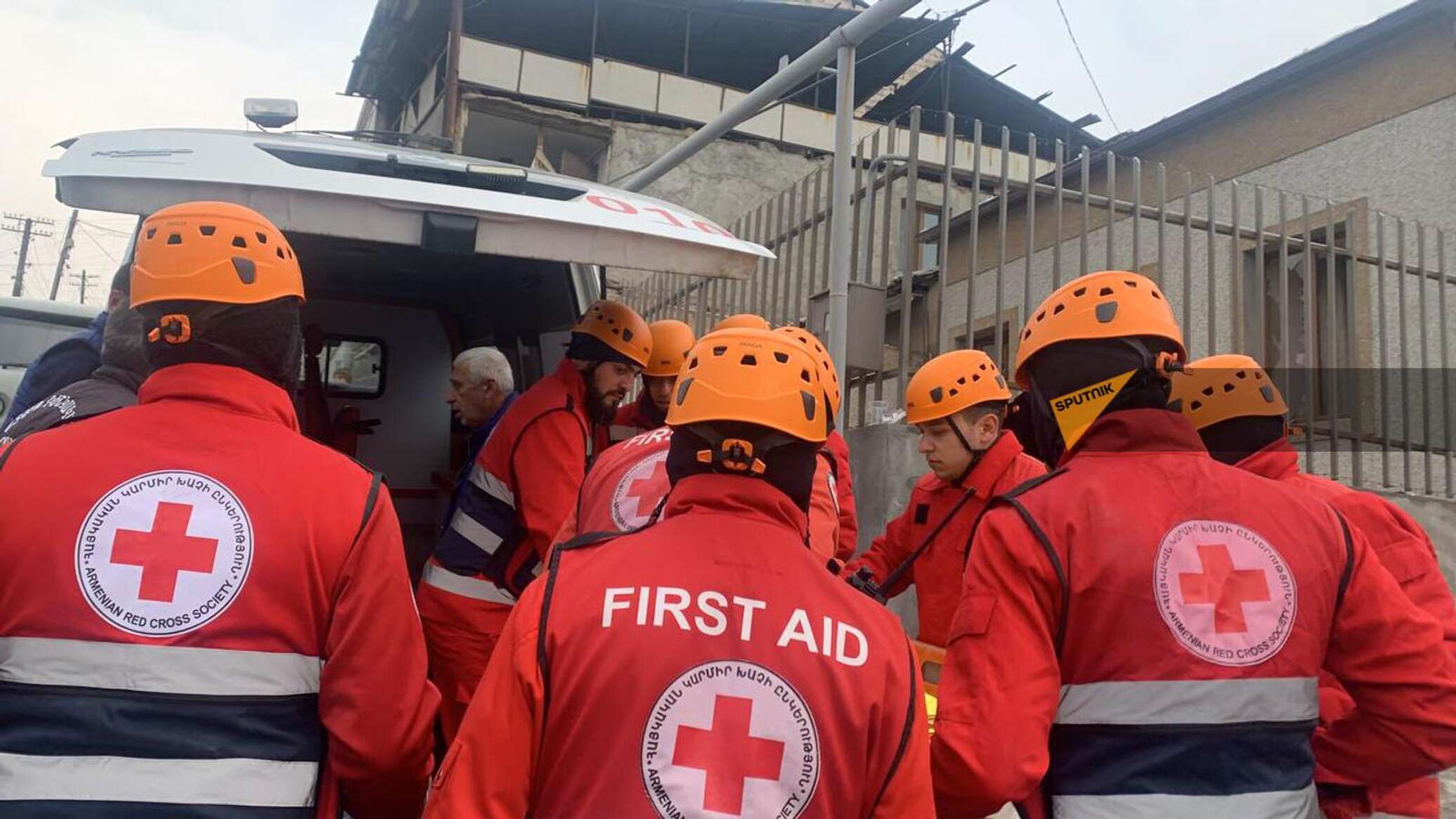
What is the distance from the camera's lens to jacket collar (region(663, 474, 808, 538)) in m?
1.73

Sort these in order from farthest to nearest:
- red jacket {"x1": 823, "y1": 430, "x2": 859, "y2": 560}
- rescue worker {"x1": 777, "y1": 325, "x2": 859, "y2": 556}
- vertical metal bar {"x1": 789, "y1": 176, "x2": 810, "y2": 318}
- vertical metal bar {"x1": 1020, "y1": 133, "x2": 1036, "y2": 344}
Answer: vertical metal bar {"x1": 789, "y1": 176, "x2": 810, "y2": 318}, vertical metal bar {"x1": 1020, "y1": 133, "x2": 1036, "y2": 344}, red jacket {"x1": 823, "y1": 430, "x2": 859, "y2": 560}, rescue worker {"x1": 777, "y1": 325, "x2": 859, "y2": 556}

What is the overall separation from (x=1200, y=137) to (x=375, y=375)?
964 centimetres

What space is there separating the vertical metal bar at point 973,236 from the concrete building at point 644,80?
41.6ft

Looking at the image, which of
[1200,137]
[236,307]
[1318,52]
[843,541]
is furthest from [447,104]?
[236,307]

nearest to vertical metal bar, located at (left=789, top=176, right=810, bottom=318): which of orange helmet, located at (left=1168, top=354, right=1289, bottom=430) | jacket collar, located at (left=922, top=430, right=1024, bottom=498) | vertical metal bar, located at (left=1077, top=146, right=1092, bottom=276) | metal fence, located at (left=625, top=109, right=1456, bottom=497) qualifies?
metal fence, located at (left=625, top=109, right=1456, bottom=497)

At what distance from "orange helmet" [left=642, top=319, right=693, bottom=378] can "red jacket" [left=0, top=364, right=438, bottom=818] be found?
7.11 feet

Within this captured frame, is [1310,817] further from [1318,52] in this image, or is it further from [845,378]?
[1318,52]

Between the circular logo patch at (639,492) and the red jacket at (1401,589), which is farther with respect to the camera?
the circular logo patch at (639,492)

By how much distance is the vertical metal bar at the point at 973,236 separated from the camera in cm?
555

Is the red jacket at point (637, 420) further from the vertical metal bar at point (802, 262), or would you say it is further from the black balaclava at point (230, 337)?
the black balaclava at point (230, 337)

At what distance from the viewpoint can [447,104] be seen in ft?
57.6

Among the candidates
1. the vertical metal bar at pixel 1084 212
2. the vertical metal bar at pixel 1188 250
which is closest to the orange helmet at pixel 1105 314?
the vertical metal bar at pixel 1084 212

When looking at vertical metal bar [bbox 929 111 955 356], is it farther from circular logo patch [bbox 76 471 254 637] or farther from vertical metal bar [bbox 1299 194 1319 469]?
circular logo patch [bbox 76 471 254 637]

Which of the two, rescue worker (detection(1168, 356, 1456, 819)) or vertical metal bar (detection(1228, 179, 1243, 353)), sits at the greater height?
vertical metal bar (detection(1228, 179, 1243, 353))
